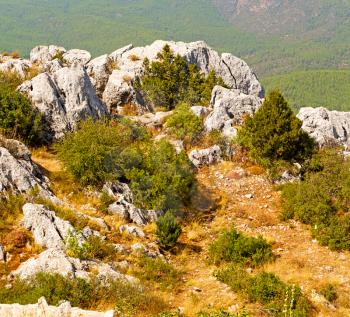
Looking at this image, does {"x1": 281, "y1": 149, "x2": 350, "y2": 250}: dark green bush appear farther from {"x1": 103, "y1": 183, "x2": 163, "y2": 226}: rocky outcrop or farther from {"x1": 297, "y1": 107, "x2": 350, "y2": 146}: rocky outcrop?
{"x1": 103, "y1": 183, "x2": 163, "y2": 226}: rocky outcrop

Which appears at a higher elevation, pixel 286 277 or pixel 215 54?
pixel 215 54

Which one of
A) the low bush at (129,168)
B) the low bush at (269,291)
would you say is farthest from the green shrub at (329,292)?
the low bush at (129,168)

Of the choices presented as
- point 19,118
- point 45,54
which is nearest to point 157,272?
point 19,118

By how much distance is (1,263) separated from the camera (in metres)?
14.8

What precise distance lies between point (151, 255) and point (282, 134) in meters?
13.3

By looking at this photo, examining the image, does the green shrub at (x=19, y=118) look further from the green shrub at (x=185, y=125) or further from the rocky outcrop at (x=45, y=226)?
the rocky outcrop at (x=45, y=226)

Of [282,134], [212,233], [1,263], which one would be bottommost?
[212,233]

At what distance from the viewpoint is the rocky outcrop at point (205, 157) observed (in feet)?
95.2

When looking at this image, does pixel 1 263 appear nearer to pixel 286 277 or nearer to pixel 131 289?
pixel 131 289

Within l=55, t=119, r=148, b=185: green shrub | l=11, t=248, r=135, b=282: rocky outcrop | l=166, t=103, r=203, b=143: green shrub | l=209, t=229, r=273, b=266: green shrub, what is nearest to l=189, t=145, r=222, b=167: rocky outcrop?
l=166, t=103, r=203, b=143: green shrub

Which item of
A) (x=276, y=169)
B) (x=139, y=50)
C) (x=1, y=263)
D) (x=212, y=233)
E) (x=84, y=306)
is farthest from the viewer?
(x=139, y=50)

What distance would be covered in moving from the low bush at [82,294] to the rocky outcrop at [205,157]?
1582 cm

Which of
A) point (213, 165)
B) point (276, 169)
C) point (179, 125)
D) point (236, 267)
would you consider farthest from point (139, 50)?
point (236, 267)

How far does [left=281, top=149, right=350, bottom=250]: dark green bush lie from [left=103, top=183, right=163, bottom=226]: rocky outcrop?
23.0 ft
